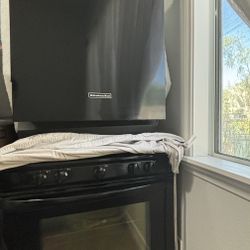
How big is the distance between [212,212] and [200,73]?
0.64 metres

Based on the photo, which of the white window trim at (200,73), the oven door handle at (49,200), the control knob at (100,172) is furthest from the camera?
the white window trim at (200,73)

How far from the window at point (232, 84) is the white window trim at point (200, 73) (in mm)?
33

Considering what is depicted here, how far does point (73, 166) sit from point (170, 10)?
106 cm

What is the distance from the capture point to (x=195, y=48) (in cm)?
116

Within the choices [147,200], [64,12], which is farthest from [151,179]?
[64,12]

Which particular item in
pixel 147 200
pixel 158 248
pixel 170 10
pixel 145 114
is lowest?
pixel 158 248

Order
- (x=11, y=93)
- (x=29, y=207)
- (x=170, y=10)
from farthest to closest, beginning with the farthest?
(x=170, y=10), (x=11, y=93), (x=29, y=207)

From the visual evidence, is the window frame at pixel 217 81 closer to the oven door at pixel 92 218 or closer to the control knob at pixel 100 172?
the oven door at pixel 92 218

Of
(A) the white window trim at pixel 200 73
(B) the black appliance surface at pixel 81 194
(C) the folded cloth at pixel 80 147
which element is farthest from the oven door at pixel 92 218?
(A) the white window trim at pixel 200 73

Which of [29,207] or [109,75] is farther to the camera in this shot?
[109,75]

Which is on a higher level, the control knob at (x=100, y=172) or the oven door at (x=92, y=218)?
the control knob at (x=100, y=172)

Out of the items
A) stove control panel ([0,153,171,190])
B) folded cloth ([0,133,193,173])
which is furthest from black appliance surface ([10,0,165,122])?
stove control panel ([0,153,171,190])

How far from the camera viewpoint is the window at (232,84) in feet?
3.39

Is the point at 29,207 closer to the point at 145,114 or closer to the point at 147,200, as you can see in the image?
the point at 147,200
